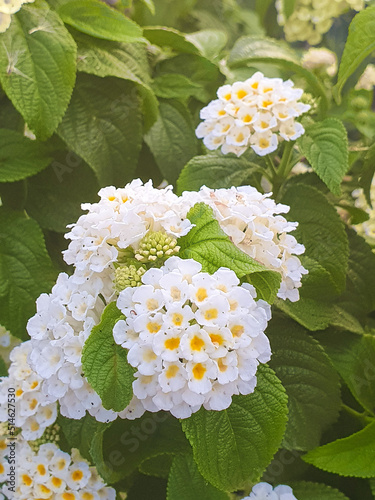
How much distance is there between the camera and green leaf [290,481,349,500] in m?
0.72

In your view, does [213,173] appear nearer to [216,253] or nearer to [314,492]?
[216,253]

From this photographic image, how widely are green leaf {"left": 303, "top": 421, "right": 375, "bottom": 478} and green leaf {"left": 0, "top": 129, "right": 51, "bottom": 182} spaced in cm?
58

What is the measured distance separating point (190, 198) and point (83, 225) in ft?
0.42

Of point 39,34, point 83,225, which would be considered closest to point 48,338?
point 83,225

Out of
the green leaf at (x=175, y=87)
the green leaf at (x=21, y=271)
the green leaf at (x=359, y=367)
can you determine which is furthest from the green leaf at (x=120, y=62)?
the green leaf at (x=359, y=367)

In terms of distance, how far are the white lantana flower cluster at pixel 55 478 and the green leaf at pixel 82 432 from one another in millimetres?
54

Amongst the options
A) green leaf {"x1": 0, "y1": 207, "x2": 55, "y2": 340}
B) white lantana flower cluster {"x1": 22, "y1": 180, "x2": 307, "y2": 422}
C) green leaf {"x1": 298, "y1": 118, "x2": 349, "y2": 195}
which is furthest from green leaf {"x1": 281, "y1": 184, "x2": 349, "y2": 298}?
green leaf {"x1": 0, "y1": 207, "x2": 55, "y2": 340}

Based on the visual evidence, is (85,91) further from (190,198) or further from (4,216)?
(190,198)

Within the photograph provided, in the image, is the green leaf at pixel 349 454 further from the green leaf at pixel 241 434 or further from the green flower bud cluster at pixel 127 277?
the green flower bud cluster at pixel 127 277

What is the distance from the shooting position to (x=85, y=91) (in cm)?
93

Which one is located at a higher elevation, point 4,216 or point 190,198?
point 190,198

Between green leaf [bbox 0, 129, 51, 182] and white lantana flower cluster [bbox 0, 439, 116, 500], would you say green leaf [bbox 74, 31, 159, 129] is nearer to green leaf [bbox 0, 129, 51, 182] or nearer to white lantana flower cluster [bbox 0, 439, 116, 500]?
green leaf [bbox 0, 129, 51, 182]

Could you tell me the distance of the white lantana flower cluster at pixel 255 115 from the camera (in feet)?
2.54

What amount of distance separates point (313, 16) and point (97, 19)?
59 cm
